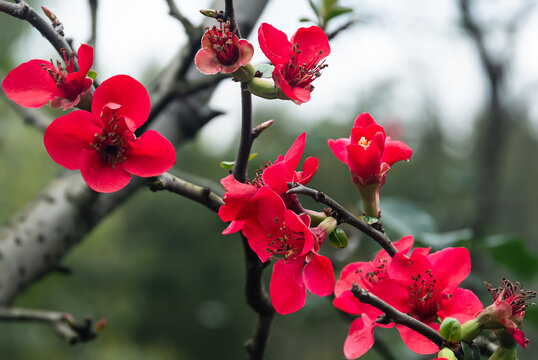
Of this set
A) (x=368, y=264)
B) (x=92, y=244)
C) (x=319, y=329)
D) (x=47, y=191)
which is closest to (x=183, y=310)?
(x=92, y=244)

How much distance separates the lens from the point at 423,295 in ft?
1.13

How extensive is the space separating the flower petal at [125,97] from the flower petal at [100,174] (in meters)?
0.03

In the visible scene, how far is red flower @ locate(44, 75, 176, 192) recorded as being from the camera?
305 mm

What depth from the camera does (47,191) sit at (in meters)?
0.71

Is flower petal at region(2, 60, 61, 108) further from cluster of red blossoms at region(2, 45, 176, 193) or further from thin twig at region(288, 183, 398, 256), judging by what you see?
thin twig at region(288, 183, 398, 256)

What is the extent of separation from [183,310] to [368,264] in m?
5.34

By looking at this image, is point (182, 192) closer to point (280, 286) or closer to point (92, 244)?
point (280, 286)

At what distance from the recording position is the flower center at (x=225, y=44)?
30 cm

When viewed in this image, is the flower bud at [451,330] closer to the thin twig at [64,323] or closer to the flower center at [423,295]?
the flower center at [423,295]

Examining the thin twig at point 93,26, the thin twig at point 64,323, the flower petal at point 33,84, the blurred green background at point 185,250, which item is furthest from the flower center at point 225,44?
the blurred green background at point 185,250

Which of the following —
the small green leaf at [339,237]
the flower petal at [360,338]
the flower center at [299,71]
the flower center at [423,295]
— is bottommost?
the flower petal at [360,338]

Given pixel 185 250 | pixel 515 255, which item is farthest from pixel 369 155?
pixel 185 250

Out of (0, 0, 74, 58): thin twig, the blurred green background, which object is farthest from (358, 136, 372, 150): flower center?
the blurred green background

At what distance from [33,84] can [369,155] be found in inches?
9.2
